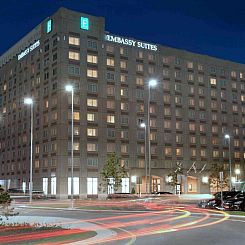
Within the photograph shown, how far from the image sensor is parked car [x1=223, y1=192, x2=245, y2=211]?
36.1 m

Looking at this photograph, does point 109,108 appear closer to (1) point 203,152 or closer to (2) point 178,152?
(2) point 178,152

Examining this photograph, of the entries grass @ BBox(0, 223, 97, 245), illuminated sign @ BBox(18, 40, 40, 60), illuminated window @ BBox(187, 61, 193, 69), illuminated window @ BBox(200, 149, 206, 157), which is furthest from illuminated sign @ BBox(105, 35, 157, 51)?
grass @ BBox(0, 223, 97, 245)

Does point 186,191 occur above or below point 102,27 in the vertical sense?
below

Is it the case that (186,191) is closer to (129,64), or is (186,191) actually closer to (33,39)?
(129,64)

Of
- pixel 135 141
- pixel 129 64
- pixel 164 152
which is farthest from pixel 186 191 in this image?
pixel 129 64

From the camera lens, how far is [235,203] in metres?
36.6

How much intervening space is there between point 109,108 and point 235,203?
58.6m

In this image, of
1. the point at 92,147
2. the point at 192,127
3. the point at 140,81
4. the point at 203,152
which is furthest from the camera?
the point at 203,152

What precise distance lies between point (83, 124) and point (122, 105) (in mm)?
10841

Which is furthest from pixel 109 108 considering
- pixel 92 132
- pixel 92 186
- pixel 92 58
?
pixel 92 186

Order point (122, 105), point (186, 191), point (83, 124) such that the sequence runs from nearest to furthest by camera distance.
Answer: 1. point (83, 124)
2. point (122, 105)
3. point (186, 191)

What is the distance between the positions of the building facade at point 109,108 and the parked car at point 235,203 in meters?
41.4

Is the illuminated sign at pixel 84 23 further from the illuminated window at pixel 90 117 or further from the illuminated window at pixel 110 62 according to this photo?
the illuminated window at pixel 90 117

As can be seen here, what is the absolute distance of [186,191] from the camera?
10250cm
